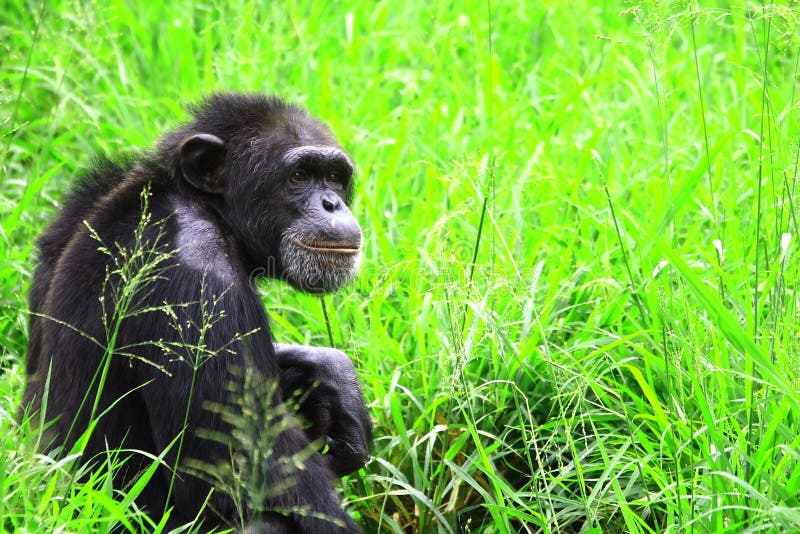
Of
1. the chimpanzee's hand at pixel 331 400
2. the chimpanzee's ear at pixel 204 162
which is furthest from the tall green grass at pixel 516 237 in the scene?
the chimpanzee's ear at pixel 204 162

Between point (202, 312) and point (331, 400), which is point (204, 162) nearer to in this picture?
point (202, 312)

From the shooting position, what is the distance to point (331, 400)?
4453 millimetres

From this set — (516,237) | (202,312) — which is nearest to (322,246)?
(202,312)

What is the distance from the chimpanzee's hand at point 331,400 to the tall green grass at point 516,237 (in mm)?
200

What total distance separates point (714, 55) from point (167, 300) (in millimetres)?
5230

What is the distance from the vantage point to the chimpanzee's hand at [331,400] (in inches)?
172

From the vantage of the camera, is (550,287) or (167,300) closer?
(167,300)

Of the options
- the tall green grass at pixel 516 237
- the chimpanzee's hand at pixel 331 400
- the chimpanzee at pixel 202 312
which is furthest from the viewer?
the chimpanzee's hand at pixel 331 400

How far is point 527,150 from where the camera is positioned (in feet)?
20.5

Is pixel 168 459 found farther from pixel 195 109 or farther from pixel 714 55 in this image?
pixel 714 55

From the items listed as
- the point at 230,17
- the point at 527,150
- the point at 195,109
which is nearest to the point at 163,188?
the point at 195,109

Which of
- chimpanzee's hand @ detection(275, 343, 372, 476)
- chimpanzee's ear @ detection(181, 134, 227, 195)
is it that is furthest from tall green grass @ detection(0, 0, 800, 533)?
chimpanzee's ear @ detection(181, 134, 227, 195)

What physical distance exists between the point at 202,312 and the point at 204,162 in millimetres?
870

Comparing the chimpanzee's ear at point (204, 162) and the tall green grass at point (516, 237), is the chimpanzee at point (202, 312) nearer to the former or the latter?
the chimpanzee's ear at point (204, 162)
